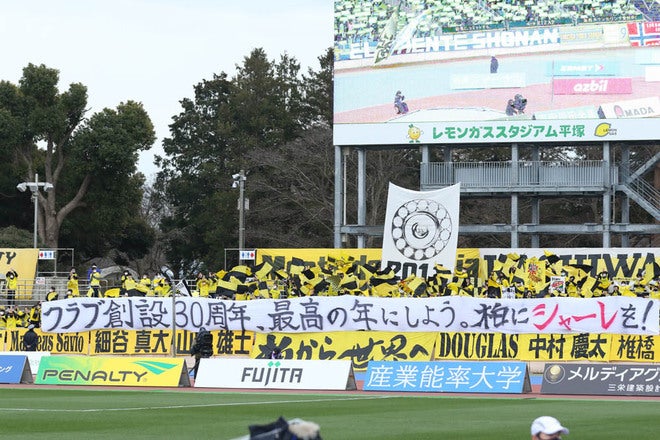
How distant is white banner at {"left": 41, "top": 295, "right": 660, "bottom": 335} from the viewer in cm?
3588

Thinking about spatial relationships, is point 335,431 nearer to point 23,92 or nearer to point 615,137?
point 615,137

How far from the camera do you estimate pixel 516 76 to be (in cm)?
5141

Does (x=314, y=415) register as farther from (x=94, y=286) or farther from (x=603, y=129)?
(x=603, y=129)

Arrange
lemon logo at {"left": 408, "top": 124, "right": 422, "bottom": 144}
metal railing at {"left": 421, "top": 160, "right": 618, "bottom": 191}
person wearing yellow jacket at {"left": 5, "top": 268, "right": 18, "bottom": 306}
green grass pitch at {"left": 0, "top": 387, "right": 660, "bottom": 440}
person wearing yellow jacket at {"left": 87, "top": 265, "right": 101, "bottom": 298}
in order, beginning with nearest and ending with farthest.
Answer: green grass pitch at {"left": 0, "top": 387, "right": 660, "bottom": 440}, person wearing yellow jacket at {"left": 87, "top": 265, "right": 101, "bottom": 298}, metal railing at {"left": 421, "top": 160, "right": 618, "bottom": 191}, lemon logo at {"left": 408, "top": 124, "right": 422, "bottom": 144}, person wearing yellow jacket at {"left": 5, "top": 268, "right": 18, "bottom": 306}

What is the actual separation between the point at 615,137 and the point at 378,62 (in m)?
9.93

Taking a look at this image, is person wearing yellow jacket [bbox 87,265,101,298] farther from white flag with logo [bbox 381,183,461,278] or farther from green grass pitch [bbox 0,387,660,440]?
green grass pitch [bbox 0,387,660,440]

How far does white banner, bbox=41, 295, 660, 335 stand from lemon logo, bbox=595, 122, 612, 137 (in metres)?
16.3

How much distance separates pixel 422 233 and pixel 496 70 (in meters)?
7.87

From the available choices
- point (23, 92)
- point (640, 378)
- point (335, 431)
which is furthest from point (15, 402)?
point (23, 92)

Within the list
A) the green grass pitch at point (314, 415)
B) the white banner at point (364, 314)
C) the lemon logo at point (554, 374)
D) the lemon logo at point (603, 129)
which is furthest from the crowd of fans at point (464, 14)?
the green grass pitch at point (314, 415)

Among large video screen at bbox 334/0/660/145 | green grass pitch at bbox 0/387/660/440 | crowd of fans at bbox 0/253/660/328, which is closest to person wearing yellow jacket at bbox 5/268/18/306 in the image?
crowd of fans at bbox 0/253/660/328

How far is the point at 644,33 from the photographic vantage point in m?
49.7

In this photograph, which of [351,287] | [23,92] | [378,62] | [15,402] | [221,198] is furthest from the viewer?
[221,198]

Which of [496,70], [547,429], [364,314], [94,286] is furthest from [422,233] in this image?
[547,429]
